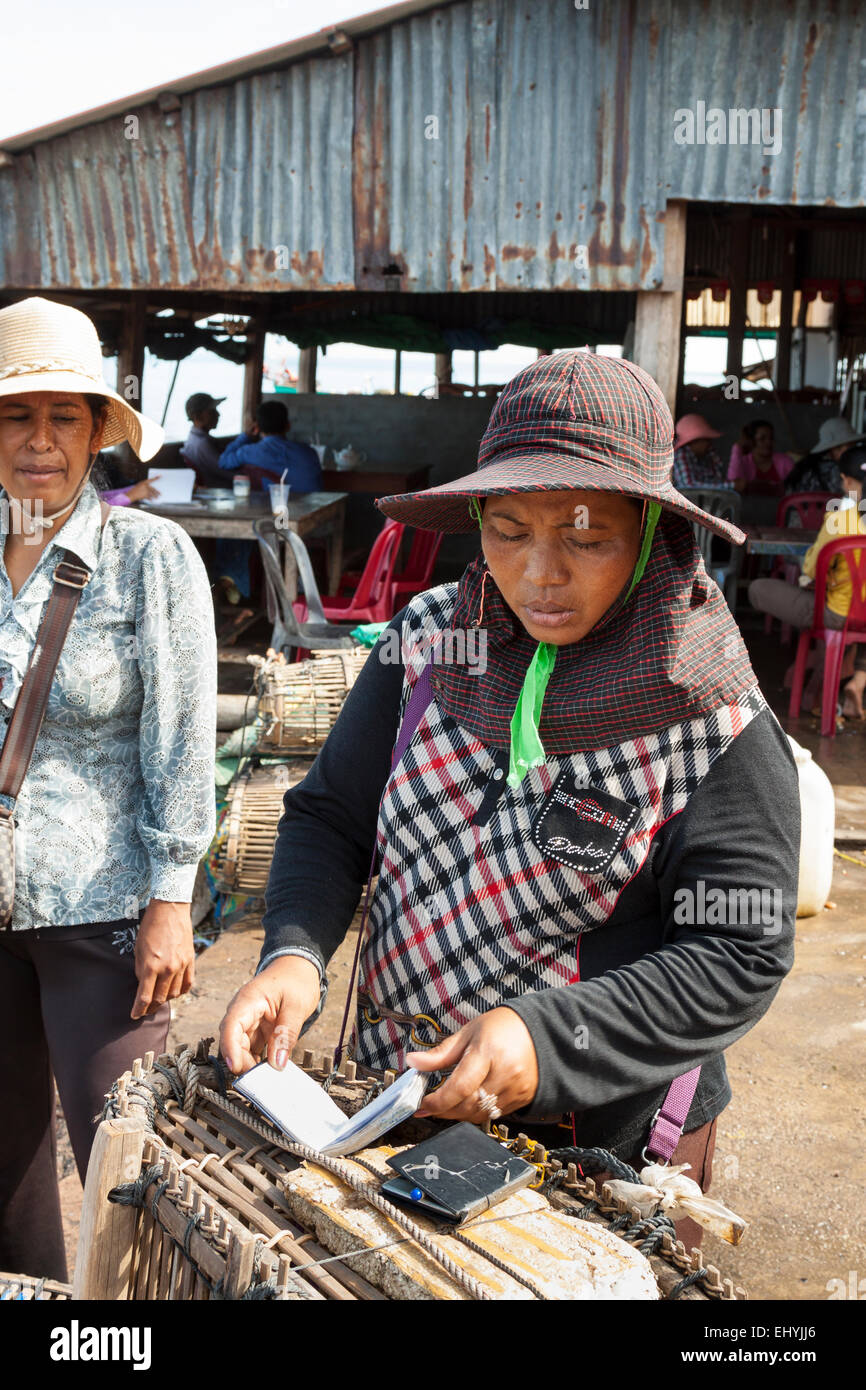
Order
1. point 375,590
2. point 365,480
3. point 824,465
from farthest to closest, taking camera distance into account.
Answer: point 365,480 → point 824,465 → point 375,590

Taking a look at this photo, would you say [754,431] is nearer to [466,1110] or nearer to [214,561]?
[214,561]

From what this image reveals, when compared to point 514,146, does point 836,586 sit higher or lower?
lower

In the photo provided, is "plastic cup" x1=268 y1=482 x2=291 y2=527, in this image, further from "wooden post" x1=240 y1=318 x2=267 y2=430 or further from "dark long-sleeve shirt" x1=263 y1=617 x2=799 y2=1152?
"dark long-sleeve shirt" x1=263 y1=617 x2=799 y2=1152

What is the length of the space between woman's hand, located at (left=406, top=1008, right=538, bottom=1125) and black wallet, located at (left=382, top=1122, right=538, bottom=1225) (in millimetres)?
41

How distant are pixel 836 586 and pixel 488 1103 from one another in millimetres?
6602

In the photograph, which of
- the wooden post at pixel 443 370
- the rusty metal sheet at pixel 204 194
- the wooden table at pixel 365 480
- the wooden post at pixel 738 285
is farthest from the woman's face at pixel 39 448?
the wooden post at pixel 443 370

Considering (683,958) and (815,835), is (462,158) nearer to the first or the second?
(815,835)

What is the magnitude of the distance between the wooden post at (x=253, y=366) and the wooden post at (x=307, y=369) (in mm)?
990

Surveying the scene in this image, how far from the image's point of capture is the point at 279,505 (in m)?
8.51

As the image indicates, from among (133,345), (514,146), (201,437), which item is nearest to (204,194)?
(514,146)

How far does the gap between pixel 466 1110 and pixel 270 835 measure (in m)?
3.64

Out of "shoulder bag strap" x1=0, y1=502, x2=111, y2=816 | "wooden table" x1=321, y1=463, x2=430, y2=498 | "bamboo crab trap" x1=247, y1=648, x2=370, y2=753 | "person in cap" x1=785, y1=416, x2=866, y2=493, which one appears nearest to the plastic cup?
"wooden table" x1=321, y1=463, x2=430, y2=498

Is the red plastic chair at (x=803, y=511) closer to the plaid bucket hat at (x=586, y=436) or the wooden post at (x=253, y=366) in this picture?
the wooden post at (x=253, y=366)

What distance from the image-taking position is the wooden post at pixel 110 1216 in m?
1.36
